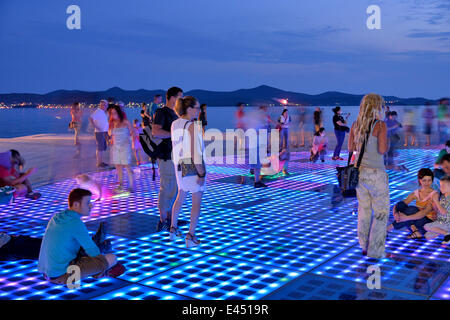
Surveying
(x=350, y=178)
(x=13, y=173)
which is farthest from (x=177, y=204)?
(x=13, y=173)

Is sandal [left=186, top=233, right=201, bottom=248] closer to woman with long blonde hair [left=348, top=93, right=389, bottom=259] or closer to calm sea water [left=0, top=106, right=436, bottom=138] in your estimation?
woman with long blonde hair [left=348, top=93, right=389, bottom=259]

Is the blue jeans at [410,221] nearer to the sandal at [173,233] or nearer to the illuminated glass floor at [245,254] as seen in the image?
the illuminated glass floor at [245,254]

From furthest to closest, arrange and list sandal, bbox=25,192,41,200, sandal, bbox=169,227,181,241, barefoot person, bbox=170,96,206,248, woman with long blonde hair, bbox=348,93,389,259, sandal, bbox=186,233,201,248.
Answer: sandal, bbox=25,192,41,200 < sandal, bbox=169,227,181,241 < sandal, bbox=186,233,201,248 < barefoot person, bbox=170,96,206,248 < woman with long blonde hair, bbox=348,93,389,259

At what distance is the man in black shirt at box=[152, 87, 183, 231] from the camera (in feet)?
18.2

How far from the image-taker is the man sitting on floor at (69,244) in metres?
3.80

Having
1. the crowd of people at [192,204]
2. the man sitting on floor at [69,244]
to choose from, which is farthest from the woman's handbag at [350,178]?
the man sitting on floor at [69,244]

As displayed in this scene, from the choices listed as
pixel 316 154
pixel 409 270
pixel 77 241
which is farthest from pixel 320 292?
pixel 316 154

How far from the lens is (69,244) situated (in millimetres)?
3855

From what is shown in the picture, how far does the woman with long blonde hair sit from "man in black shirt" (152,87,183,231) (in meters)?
2.16

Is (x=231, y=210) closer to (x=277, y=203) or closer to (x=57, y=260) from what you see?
(x=277, y=203)

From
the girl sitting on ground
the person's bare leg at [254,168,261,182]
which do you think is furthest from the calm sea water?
the girl sitting on ground

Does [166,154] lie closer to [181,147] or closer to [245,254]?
[181,147]

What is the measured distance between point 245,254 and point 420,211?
7.26ft
